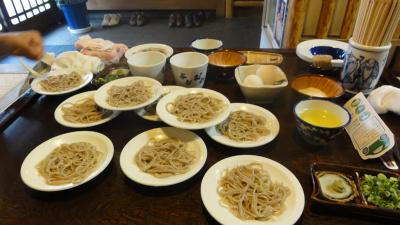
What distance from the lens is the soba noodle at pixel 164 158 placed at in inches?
35.4

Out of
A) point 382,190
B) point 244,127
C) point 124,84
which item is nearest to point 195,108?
point 244,127

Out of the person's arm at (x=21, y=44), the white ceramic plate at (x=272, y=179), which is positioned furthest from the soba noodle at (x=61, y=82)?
the white ceramic plate at (x=272, y=179)

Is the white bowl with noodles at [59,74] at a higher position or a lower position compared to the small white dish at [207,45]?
lower

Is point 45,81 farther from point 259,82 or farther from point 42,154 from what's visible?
point 259,82

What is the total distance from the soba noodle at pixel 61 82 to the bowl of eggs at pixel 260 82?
2.87 ft

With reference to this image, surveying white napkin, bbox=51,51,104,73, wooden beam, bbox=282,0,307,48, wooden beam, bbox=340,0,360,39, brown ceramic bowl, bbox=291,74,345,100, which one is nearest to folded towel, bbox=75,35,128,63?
white napkin, bbox=51,51,104,73

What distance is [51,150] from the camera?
102cm

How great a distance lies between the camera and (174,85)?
1413 millimetres

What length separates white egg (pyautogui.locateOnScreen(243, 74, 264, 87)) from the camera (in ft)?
3.98

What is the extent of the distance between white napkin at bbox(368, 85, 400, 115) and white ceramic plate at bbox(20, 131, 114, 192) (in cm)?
116

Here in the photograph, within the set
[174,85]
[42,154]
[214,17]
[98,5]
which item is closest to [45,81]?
[42,154]

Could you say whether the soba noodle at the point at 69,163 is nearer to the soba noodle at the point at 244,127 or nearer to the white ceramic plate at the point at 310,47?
the soba noodle at the point at 244,127

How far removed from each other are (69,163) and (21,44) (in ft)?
1.78

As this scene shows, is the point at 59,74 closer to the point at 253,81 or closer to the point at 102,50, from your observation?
the point at 102,50
